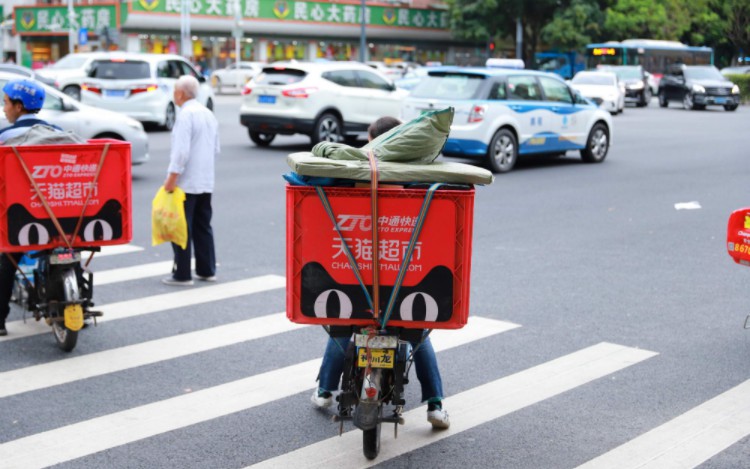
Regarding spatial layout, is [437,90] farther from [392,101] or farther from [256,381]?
[256,381]

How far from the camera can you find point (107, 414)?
5.23m

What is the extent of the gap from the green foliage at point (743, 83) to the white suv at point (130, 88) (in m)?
31.5

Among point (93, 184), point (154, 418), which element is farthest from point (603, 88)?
point (154, 418)

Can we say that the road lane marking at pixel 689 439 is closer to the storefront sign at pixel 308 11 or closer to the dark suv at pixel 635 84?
the dark suv at pixel 635 84

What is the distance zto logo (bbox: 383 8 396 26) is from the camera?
216 ft

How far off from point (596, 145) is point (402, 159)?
1452cm

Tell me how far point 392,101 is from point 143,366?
49.7ft

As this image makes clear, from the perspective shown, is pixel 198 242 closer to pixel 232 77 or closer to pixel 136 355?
pixel 136 355

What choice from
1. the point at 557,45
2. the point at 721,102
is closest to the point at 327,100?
the point at 721,102

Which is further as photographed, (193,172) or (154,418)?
(193,172)

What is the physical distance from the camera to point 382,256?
4523 mm

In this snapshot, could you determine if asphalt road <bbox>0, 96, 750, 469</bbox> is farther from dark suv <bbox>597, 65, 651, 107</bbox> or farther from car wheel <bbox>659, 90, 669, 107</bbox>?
car wheel <bbox>659, 90, 669, 107</bbox>

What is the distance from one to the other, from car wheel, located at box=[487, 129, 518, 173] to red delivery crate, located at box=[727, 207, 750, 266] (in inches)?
394

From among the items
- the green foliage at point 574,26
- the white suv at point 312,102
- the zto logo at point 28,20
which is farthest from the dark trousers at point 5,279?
the zto logo at point 28,20
